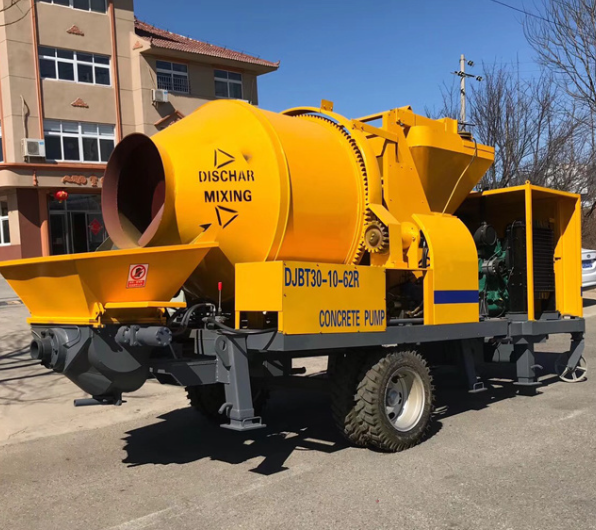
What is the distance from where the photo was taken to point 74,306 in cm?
480

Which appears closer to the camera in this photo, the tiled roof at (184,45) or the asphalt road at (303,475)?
the asphalt road at (303,475)

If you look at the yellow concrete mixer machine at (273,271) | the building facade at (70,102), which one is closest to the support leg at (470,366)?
the yellow concrete mixer machine at (273,271)

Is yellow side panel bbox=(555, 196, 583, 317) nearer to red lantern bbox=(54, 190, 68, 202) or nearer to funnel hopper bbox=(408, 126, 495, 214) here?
funnel hopper bbox=(408, 126, 495, 214)

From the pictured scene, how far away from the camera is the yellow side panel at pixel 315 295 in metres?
4.70

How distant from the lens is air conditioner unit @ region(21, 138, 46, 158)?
23.5 m

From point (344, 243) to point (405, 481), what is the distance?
81.6 inches

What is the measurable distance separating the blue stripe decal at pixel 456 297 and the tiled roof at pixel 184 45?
23.2 m

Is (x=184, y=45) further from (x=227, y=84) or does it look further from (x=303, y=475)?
(x=303, y=475)

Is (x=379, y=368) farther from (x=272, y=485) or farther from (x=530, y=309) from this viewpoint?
(x=530, y=309)

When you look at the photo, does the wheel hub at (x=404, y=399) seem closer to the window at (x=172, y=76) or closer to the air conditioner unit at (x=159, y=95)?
→ the air conditioner unit at (x=159, y=95)

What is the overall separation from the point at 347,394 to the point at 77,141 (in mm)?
22953

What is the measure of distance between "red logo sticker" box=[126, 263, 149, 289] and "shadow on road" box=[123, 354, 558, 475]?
1.72m

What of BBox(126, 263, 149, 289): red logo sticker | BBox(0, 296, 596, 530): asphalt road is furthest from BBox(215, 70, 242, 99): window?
BBox(126, 263, 149, 289): red logo sticker

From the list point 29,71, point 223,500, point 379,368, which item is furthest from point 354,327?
point 29,71
